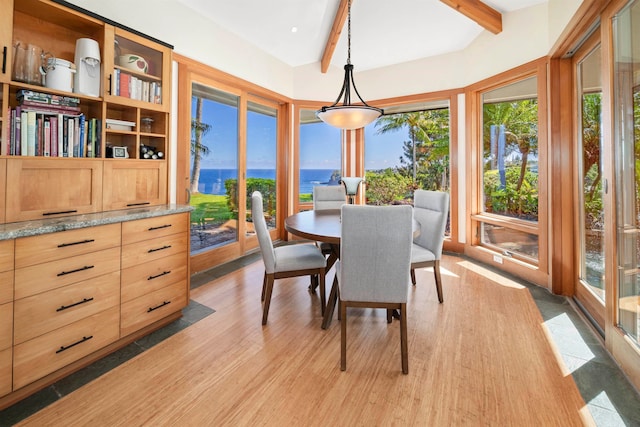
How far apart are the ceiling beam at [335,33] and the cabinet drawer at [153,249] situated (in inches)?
117

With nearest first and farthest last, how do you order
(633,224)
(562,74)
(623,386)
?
(623,386) < (633,224) < (562,74)

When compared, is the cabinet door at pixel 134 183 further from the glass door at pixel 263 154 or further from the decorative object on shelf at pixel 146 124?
the glass door at pixel 263 154

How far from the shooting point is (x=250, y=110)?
429 centimetres

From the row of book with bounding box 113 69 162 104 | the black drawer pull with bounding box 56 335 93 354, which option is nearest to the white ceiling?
the row of book with bounding box 113 69 162 104

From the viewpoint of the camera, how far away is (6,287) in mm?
1400

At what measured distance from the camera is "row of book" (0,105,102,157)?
5.62 ft

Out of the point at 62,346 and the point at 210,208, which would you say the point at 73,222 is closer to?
the point at 62,346

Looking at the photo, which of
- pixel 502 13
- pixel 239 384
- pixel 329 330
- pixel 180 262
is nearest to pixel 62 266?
pixel 180 262

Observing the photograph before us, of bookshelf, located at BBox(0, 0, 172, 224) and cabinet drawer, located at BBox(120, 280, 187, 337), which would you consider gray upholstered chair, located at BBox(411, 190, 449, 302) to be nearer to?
cabinet drawer, located at BBox(120, 280, 187, 337)

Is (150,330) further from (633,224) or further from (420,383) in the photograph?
(633,224)

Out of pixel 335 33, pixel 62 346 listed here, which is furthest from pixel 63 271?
pixel 335 33

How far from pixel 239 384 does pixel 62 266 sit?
1.18 m

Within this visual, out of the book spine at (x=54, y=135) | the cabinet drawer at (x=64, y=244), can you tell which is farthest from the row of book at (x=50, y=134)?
the cabinet drawer at (x=64, y=244)

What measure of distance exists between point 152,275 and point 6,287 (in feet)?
2.54
